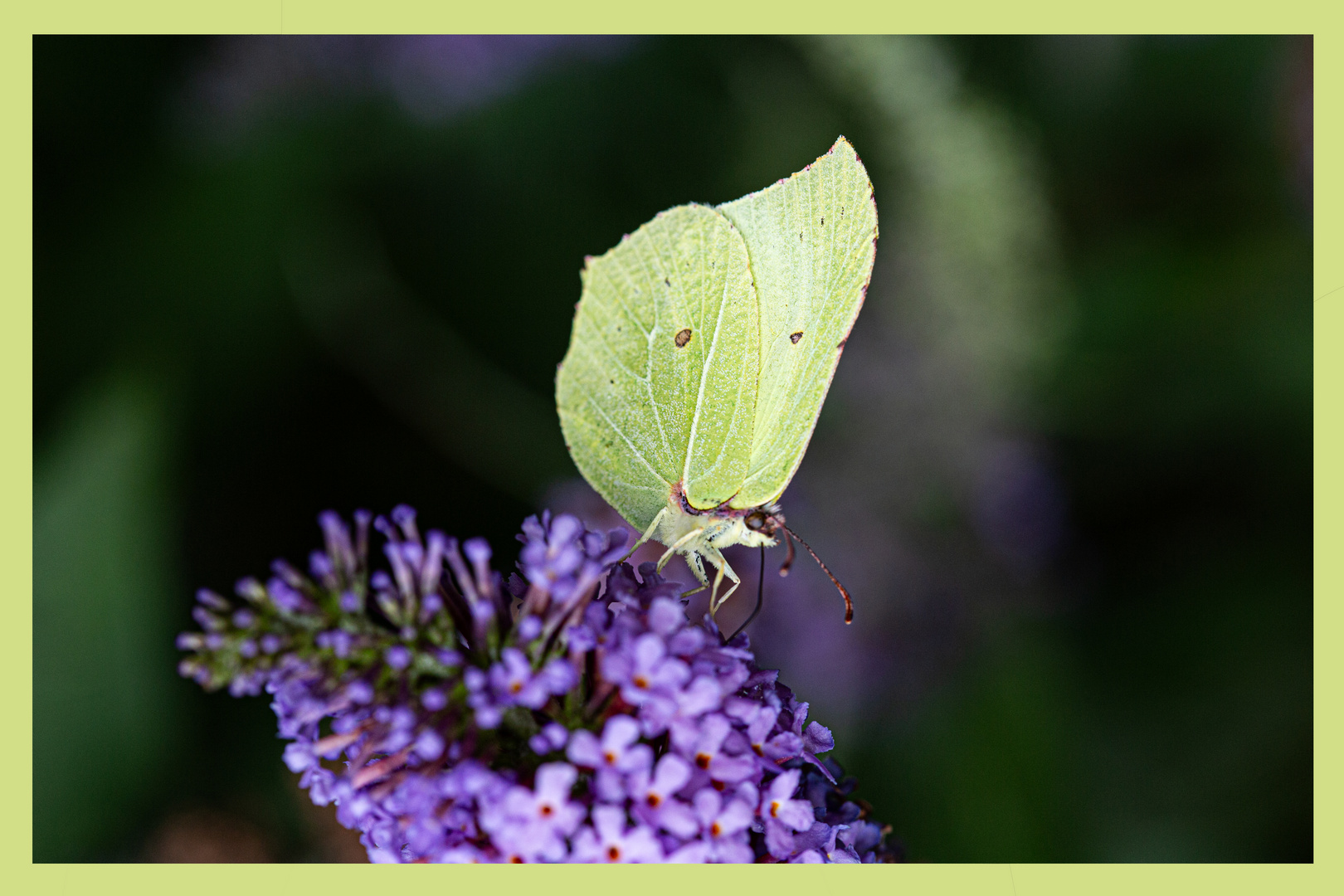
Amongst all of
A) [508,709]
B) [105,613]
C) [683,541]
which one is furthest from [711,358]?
[105,613]

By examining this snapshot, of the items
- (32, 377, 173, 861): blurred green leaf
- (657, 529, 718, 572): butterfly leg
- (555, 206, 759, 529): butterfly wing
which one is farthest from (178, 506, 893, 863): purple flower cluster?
(32, 377, 173, 861): blurred green leaf

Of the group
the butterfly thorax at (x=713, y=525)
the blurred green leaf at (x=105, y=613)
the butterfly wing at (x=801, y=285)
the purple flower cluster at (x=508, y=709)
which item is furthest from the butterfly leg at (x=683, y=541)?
the blurred green leaf at (x=105, y=613)

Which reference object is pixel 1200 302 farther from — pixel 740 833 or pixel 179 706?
pixel 179 706

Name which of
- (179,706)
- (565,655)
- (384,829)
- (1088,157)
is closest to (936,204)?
(1088,157)

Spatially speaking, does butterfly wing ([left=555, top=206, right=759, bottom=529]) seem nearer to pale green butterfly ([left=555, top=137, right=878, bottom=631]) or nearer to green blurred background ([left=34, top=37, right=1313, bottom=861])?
pale green butterfly ([left=555, top=137, right=878, bottom=631])

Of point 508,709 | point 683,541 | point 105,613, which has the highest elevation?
point 683,541

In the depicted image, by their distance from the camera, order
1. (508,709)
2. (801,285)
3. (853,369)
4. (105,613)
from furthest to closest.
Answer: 1. (853,369)
2. (105,613)
3. (801,285)
4. (508,709)

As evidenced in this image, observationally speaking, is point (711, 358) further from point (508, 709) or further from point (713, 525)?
point (508, 709)
